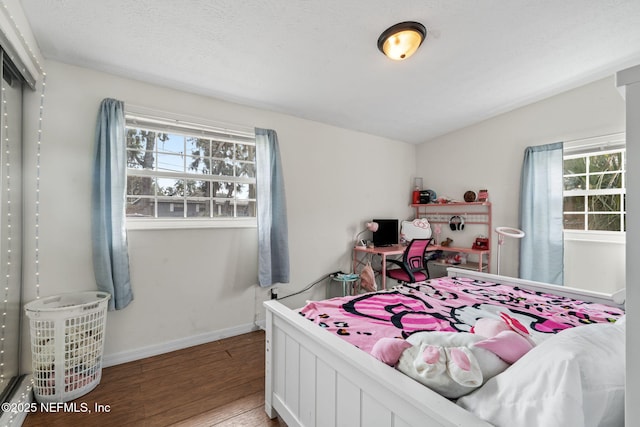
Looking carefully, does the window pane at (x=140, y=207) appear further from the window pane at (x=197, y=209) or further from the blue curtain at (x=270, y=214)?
the blue curtain at (x=270, y=214)

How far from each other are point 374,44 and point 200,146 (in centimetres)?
177

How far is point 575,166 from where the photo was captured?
3072mm

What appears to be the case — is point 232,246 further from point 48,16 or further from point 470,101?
point 470,101

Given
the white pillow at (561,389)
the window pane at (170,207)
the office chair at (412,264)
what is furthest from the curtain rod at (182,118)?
the white pillow at (561,389)

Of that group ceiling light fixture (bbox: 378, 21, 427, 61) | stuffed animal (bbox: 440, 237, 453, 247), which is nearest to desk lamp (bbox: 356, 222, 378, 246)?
stuffed animal (bbox: 440, 237, 453, 247)

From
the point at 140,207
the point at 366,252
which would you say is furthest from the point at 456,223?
the point at 140,207

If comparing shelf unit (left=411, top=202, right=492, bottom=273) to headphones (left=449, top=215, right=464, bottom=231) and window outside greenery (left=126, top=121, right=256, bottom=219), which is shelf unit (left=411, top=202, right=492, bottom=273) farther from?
window outside greenery (left=126, top=121, right=256, bottom=219)

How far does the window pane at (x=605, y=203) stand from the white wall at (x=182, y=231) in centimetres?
229

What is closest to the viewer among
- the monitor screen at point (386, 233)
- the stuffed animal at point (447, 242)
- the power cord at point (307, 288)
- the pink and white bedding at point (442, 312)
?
the pink and white bedding at point (442, 312)

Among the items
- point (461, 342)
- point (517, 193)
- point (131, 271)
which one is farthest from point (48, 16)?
point (517, 193)

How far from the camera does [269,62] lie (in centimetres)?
221

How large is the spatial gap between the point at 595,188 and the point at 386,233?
2245mm

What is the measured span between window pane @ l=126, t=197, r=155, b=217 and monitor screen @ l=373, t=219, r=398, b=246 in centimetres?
260

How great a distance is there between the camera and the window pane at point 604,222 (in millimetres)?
2783
